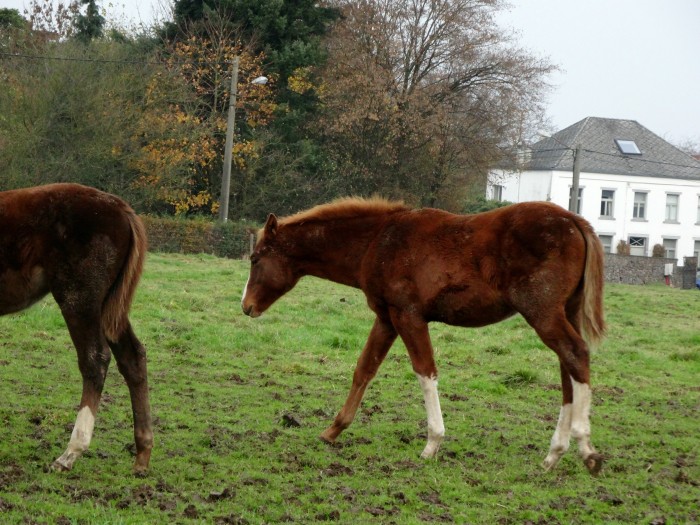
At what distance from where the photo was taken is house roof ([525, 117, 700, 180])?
57.2 m

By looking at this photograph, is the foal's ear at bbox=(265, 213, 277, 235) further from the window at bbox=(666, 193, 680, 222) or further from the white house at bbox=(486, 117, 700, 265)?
the window at bbox=(666, 193, 680, 222)

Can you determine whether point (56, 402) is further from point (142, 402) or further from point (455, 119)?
point (455, 119)

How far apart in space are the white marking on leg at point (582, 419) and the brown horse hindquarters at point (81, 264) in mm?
3004

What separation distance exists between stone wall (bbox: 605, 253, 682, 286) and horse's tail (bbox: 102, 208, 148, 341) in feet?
105

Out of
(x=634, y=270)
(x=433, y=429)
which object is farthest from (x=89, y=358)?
(x=634, y=270)

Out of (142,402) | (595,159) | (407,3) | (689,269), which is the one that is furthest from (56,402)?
(595,159)

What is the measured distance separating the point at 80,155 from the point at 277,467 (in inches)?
891

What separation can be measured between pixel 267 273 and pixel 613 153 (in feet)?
180

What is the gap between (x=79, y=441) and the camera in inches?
227

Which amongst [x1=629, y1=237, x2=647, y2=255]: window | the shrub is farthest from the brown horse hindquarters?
[x1=629, y1=237, x2=647, y2=255]: window

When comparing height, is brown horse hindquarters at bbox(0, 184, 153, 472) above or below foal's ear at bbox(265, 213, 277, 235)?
below

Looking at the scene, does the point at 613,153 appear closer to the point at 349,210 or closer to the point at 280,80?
the point at 280,80

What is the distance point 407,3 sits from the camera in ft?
124

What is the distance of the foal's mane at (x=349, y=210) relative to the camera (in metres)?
7.48
